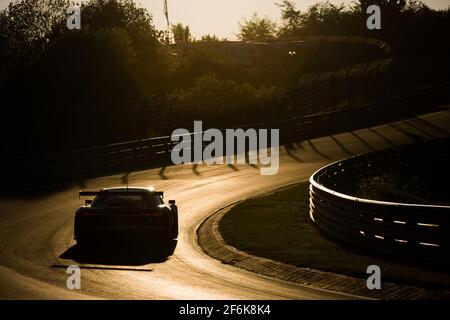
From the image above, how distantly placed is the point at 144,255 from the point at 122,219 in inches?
31.5

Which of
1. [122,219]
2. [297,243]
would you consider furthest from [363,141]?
[122,219]

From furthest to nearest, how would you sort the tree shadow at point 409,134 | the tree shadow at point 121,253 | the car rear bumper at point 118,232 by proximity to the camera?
the tree shadow at point 409,134 < the car rear bumper at point 118,232 < the tree shadow at point 121,253

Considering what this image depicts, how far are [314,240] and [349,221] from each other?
1028mm

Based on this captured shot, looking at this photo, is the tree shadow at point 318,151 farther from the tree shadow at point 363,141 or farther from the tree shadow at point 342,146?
the tree shadow at point 363,141

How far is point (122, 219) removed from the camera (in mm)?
16828

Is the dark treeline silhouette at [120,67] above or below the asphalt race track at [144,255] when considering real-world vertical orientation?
above

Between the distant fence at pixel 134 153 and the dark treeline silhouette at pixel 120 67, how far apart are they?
5.95 ft

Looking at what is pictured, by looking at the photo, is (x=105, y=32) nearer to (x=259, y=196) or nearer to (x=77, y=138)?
(x=77, y=138)

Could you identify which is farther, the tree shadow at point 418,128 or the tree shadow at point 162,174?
the tree shadow at point 418,128

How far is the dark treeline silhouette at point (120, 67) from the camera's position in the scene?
134 ft

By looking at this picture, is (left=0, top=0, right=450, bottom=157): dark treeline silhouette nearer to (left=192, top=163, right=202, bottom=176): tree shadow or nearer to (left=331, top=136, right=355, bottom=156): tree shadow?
(left=192, top=163, right=202, bottom=176): tree shadow

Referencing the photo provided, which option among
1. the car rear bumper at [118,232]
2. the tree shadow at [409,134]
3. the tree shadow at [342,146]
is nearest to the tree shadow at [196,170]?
the tree shadow at [342,146]

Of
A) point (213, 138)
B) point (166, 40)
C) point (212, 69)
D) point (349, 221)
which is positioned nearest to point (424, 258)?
point (349, 221)

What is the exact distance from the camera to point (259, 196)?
26922 mm
